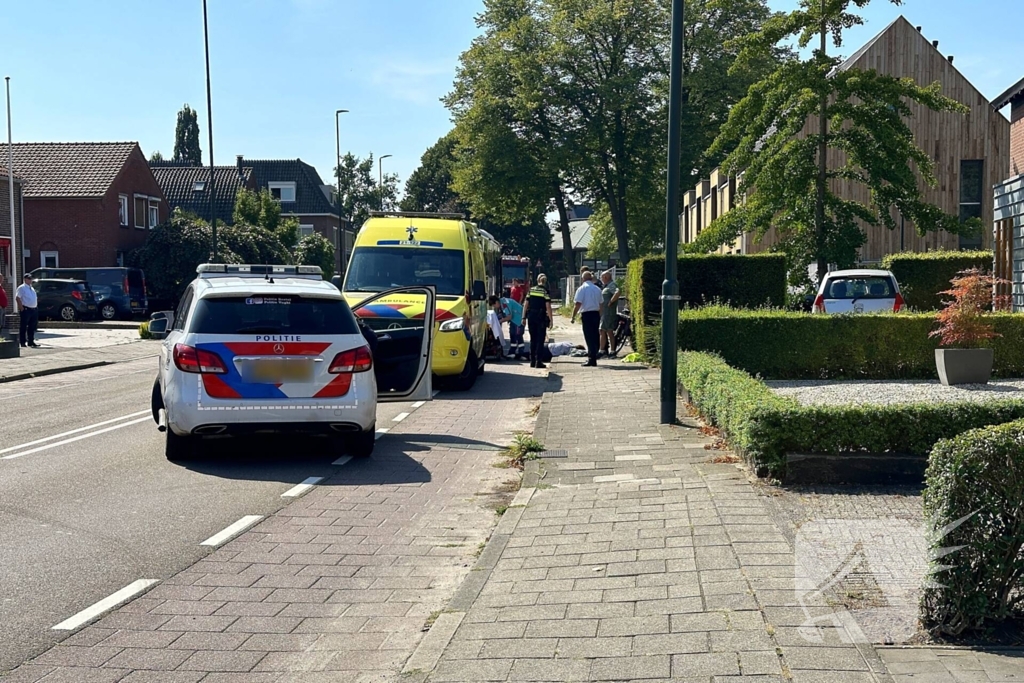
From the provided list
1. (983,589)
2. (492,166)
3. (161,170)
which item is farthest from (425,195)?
(983,589)

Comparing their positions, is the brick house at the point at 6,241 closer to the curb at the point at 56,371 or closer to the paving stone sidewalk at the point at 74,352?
the paving stone sidewalk at the point at 74,352

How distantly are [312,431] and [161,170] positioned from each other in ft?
205

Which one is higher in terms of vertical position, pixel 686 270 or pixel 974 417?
pixel 686 270

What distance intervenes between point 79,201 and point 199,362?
138 feet

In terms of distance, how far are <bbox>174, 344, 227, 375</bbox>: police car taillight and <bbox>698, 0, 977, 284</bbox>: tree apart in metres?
15.8

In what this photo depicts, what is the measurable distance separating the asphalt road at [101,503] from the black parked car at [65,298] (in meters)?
28.3

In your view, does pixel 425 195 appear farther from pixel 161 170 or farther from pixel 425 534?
pixel 425 534

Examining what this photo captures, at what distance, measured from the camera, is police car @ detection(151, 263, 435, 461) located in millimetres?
9344

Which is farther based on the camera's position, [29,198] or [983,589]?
[29,198]

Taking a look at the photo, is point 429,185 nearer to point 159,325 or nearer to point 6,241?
point 6,241

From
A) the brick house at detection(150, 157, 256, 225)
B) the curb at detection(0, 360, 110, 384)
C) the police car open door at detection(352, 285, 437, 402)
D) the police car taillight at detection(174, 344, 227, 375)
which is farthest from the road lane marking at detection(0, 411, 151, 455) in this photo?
the brick house at detection(150, 157, 256, 225)

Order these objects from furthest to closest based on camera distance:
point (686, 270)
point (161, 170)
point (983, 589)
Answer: point (161, 170) < point (686, 270) < point (983, 589)

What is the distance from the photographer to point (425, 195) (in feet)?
279

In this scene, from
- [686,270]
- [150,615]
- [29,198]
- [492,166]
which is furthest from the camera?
[492,166]
